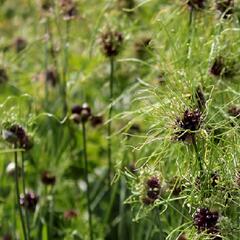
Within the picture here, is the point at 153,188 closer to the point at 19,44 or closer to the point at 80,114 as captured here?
the point at 80,114

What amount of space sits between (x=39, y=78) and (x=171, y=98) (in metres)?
1.21

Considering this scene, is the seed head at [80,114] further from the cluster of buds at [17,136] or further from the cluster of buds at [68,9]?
the cluster of buds at [68,9]

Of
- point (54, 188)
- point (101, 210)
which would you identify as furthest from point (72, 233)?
point (101, 210)

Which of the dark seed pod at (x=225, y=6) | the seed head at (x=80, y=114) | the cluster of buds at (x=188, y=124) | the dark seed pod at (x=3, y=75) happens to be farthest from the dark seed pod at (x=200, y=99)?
the dark seed pod at (x=3, y=75)

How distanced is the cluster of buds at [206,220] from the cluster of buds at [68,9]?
96cm

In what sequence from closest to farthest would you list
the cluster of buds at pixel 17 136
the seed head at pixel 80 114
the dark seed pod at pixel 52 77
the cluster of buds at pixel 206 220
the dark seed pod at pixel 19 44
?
1. the cluster of buds at pixel 206 220
2. the cluster of buds at pixel 17 136
3. the seed head at pixel 80 114
4. the dark seed pod at pixel 52 77
5. the dark seed pod at pixel 19 44

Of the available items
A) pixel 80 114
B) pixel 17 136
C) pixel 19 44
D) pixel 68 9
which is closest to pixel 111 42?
pixel 80 114

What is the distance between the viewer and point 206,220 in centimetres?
121

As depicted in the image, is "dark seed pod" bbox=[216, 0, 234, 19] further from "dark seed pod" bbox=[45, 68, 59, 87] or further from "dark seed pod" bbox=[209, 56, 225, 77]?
"dark seed pod" bbox=[45, 68, 59, 87]

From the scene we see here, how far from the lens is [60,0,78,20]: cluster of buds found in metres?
2.08

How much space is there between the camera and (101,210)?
2.21 m

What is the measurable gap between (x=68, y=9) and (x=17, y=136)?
639 mm

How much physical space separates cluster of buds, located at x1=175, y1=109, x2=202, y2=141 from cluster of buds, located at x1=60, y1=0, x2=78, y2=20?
89 cm

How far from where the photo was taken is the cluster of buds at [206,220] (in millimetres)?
1202
